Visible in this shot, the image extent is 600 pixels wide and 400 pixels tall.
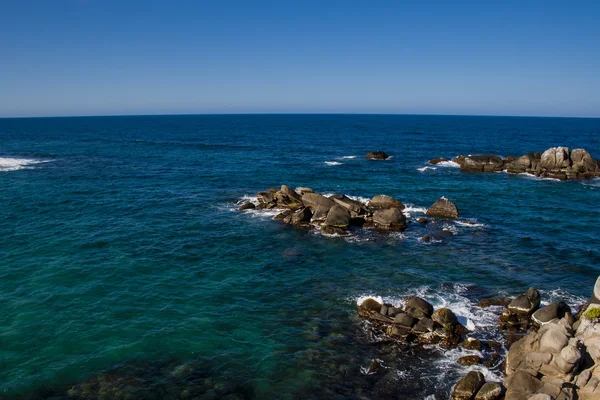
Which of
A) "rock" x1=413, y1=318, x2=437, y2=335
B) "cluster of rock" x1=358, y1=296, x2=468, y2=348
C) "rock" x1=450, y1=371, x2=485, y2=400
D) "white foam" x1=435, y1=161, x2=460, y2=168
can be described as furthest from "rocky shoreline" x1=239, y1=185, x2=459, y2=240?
"white foam" x1=435, y1=161, x2=460, y2=168

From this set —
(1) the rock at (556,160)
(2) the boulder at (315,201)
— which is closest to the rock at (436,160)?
(1) the rock at (556,160)

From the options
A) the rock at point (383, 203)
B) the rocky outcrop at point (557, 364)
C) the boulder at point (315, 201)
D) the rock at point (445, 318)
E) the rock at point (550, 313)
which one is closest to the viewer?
the rocky outcrop at point (557, 364)

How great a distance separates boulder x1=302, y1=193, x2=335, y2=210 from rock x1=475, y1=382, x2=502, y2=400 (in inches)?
1297

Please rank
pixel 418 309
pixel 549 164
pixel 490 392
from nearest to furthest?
pixel 490 392 < pixel 418 309 < pixel 549 164

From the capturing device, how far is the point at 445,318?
1136 inches

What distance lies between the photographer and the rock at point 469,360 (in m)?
25.6

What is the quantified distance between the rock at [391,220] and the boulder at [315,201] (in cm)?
687

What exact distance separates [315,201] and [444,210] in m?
17.6

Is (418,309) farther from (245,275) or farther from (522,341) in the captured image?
(245,275)

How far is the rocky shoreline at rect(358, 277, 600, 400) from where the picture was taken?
21.4 m

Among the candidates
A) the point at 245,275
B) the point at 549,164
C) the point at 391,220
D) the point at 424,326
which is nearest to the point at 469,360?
the point at 424,326

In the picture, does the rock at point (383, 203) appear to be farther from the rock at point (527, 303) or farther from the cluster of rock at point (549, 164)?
the cluster of rock at point (549, 164)

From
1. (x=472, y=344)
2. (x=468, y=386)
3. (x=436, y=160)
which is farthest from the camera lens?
(x=436, y=160)

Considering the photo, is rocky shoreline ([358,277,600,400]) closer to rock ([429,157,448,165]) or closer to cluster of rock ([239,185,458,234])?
cluster of rock ([239,185,458,234])
